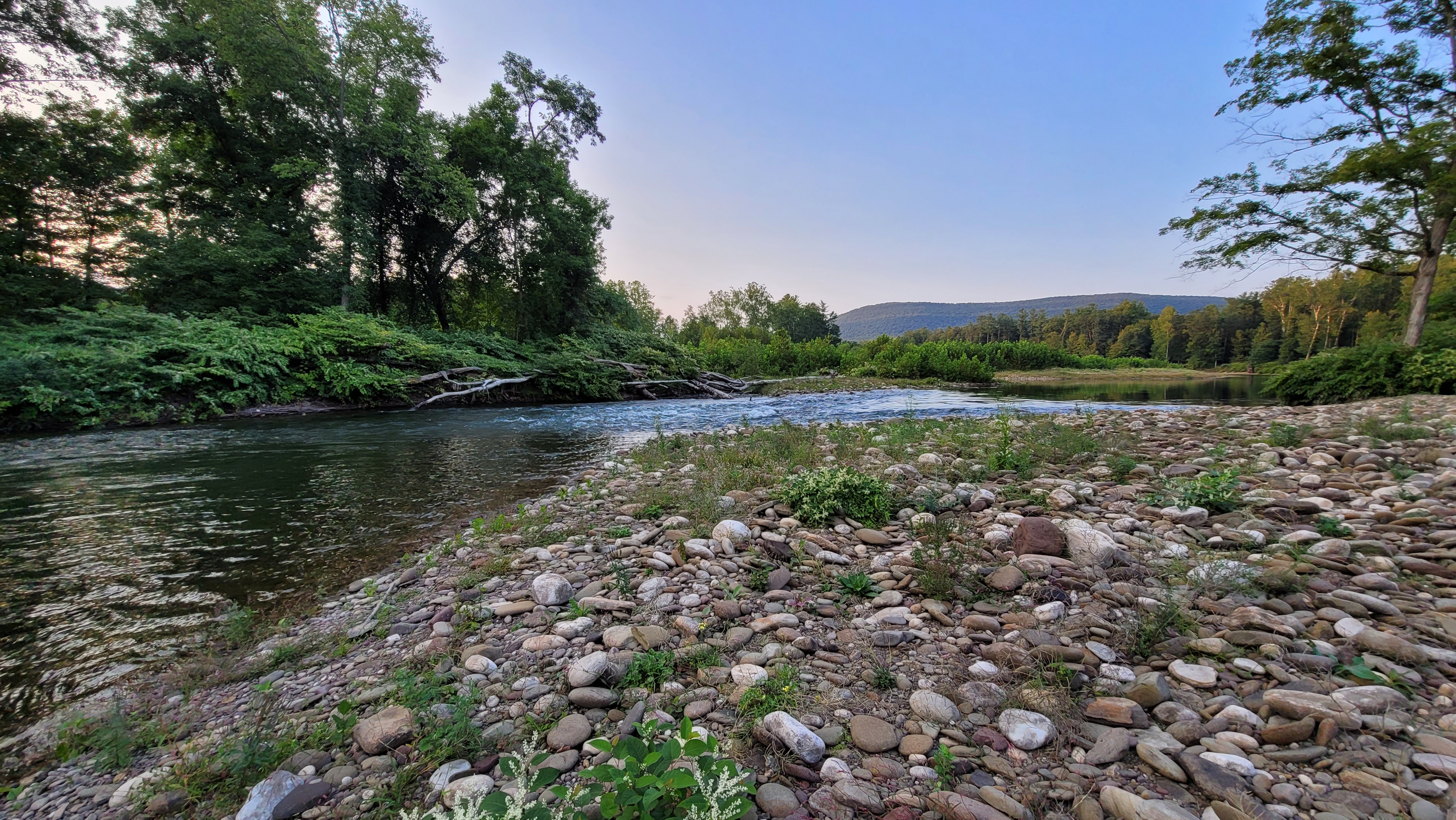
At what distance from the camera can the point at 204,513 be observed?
557cm

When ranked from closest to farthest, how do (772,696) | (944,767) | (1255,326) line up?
(944,767) < (772,696) < (1255,326)

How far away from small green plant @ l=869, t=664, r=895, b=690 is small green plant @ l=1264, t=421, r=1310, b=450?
249 inches

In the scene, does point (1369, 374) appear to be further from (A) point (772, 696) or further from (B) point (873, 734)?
(A) point (772, 696)

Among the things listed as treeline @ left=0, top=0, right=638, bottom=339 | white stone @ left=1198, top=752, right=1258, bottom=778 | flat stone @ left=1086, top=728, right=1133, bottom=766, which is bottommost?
flat stone @ left=1086, top=728, right=1133, bottom=766

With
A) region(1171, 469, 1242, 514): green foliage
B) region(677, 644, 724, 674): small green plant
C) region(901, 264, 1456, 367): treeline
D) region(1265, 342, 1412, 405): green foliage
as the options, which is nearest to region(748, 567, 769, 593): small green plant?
region(677, 644, 724, 674): small green plant

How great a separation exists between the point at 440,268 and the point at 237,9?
11378mm

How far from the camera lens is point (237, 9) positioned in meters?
18.3

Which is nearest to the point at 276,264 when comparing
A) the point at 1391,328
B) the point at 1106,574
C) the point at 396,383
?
the point at 396,383

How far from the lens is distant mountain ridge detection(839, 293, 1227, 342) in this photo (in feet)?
498

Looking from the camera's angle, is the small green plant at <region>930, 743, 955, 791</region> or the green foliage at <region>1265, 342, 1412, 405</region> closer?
the small green plant at <region>930, 743, 955, 791</region>

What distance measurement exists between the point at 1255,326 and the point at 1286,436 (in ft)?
287

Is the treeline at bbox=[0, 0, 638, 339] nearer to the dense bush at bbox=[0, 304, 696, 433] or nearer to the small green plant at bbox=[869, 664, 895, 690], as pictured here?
the dense bush at bbox=[0, 304, 696, 433]

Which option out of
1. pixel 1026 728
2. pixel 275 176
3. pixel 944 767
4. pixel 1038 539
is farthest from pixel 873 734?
pixel 275 176

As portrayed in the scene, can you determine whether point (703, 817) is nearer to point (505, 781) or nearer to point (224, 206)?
point (505, 781)
